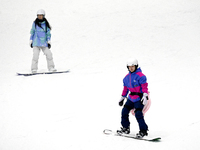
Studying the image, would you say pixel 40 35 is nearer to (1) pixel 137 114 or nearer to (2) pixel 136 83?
(2) pixel 136 83

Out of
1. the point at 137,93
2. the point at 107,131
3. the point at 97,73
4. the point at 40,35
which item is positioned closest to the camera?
the point at 137,93

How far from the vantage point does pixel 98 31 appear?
1739cm

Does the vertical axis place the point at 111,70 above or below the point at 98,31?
below

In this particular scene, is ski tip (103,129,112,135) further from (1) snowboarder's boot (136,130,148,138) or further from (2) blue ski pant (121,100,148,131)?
(1) snowboarder's boot (136,130,148,138)

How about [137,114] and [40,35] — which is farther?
[40,35]

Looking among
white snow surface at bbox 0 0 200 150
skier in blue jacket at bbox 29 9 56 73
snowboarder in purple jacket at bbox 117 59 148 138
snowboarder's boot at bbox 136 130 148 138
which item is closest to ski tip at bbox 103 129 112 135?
white snow surface at bbox 0 0 200 150

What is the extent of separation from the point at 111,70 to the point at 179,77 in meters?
2.14

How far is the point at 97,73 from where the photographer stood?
37.9 ft

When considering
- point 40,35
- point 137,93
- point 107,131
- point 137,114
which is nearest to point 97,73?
point 40,35

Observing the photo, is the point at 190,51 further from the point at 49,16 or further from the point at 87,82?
the point at 49,16

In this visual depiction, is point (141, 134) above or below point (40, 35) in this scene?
below

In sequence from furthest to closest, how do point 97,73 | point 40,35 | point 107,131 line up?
point 97,73
point 40,35
point 107,131

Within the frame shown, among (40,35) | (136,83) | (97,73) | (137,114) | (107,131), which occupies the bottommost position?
(107,131)

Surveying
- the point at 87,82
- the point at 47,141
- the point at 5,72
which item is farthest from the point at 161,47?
the point at 47,141
